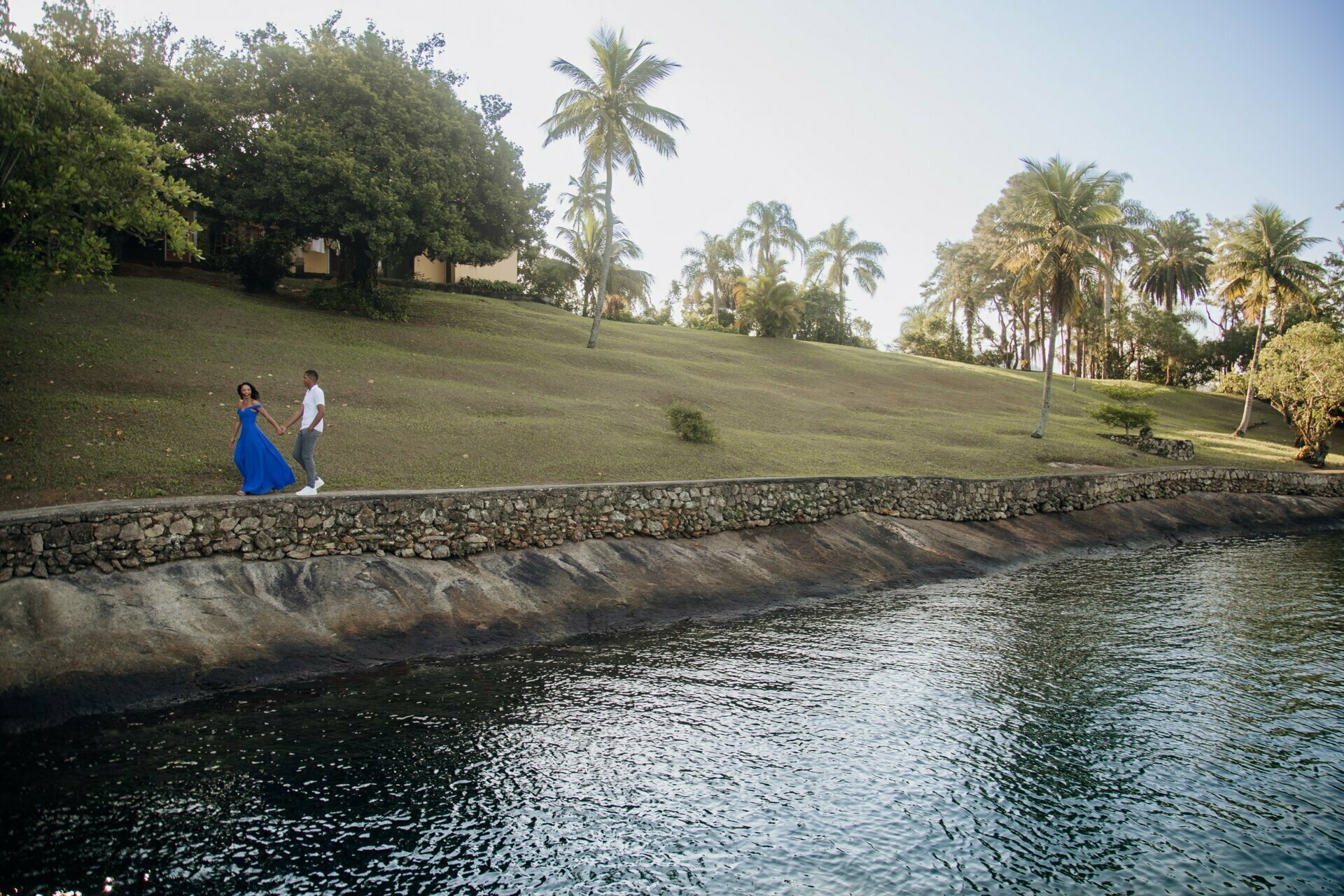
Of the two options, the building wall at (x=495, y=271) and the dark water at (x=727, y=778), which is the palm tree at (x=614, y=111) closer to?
the building wall at (x=495, y=271)

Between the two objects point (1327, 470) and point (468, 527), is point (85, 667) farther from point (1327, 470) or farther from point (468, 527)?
point (1327, 470)

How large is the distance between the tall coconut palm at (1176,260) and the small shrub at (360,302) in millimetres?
56909

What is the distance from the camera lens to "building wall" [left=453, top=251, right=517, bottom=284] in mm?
51250

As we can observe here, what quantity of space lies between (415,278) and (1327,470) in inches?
1907

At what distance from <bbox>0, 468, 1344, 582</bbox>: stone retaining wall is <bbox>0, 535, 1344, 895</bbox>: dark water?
3174 mm

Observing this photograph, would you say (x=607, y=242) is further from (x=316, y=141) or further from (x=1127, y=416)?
(x=1127, y=416)

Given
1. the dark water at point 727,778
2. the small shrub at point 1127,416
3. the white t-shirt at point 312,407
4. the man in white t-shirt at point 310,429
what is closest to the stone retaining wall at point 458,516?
the man in white t-shirt at point 310,429

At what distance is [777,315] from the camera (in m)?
53.2

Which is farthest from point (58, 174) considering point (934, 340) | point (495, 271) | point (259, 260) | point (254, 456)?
point (934, 340)

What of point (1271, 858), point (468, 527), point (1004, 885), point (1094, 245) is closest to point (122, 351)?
point (468, 527)

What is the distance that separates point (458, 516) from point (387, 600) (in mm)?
2363

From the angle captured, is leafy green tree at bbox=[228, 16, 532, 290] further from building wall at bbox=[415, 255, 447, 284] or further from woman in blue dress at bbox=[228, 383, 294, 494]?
woman in blue dress at bbox=[228, 383, 294, 494]

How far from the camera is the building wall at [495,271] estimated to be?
5125 centimetres

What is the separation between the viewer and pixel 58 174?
50.0 feet
